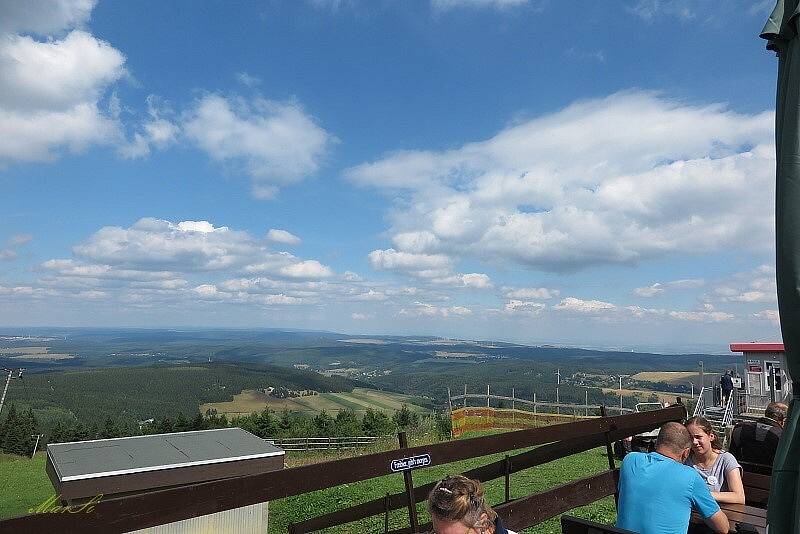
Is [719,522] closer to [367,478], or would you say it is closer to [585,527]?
[585,527]

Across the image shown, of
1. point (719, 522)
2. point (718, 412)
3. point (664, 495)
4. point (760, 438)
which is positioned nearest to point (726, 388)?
point (718, 412)

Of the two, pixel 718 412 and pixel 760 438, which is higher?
pixel 760 438

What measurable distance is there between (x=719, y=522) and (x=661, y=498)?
0.44 m

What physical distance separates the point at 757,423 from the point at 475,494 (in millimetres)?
4108

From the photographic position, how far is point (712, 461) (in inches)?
173

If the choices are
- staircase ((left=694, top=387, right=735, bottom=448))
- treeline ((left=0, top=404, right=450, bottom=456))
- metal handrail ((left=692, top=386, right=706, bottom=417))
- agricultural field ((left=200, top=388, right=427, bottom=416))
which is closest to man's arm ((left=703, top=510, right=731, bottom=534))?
staircase ((left=694, top=387, right=735, bottom=448))

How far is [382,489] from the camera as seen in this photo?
14602 millimetres

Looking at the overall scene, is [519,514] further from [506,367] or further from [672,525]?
[506,367]

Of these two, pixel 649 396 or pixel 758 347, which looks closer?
pixel 758 347

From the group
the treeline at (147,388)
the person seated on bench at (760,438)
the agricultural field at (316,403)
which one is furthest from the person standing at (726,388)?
the treeline at (147,388)

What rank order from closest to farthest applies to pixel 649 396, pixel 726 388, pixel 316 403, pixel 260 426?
1. pixel 726 388
2. pixel 260 426
3. pixel 649 396
4. pixel 316 403

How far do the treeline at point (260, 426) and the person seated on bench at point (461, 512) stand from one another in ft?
101

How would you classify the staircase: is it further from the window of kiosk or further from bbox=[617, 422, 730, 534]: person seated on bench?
bbox=[617, 422, 730, 534]: person seated on bench

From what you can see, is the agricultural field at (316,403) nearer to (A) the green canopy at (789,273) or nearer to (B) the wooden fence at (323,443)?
(B) the wooden fence at (323,443)
